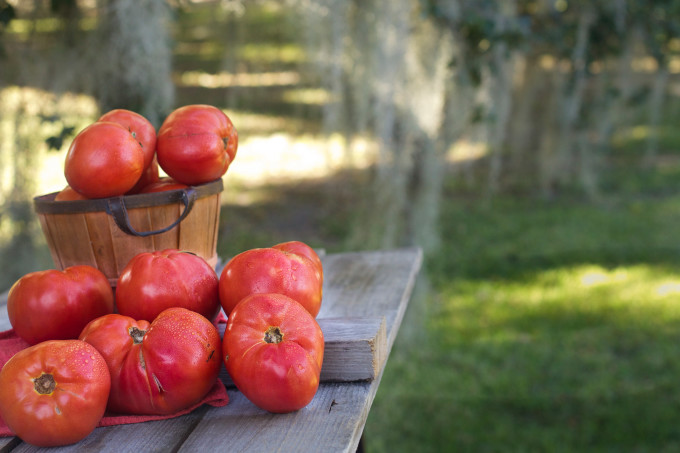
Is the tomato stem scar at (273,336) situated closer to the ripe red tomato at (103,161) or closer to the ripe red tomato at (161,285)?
the ripe red tomato at (161,285)

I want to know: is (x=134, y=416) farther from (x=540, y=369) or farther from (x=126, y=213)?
(x=540, y=369)

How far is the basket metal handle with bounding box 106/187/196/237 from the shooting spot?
113 centimetres

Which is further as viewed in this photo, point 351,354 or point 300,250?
point 300,250

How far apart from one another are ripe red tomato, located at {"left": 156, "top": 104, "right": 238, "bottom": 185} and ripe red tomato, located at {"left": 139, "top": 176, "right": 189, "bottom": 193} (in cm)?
1

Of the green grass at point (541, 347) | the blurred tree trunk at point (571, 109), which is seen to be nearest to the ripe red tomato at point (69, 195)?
the green grass at point (541, 347)

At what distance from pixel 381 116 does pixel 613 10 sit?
1.32m

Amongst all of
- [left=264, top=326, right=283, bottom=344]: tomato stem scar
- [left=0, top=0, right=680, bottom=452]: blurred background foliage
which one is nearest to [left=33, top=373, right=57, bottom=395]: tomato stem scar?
[left=264, top=326, right=283, bottom=344]: tomato stem scar

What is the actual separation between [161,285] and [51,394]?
0.21 m

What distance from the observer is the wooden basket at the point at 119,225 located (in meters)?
1.14

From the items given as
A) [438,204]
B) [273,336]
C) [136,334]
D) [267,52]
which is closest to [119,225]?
[136,334]

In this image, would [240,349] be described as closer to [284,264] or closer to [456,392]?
[284,264]

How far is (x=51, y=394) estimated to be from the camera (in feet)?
2.79

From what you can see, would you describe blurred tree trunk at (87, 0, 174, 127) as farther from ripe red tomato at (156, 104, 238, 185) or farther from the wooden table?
the wooden table

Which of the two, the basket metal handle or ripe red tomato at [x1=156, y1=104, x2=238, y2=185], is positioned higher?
ripe red tomato at [x1=156, y1=104, x2=238, y2=185]
